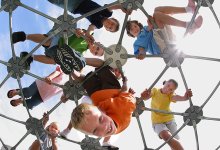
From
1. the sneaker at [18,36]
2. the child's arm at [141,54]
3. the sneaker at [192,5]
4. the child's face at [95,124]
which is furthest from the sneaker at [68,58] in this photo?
the sneaker at [192,5]

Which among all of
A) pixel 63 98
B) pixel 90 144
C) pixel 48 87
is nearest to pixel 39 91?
pixel 48 87

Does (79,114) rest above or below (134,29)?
below

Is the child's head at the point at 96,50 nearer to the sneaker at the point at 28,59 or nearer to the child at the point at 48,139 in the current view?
the sneaker at the point at 28,59

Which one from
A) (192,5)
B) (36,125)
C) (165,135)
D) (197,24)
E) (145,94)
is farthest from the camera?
(36,125)

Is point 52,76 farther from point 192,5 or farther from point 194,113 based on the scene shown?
point 192,5

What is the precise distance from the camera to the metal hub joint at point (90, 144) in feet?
37.8

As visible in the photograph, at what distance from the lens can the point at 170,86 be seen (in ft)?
35.2

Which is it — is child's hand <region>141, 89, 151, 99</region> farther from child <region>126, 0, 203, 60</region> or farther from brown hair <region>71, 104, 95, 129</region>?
brown hair <region>71, 104, 95, 129</region>

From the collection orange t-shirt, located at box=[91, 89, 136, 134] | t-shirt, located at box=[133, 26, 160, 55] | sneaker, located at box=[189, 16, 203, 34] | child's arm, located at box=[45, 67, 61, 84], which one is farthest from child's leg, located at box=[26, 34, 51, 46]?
orange t-shirt, located at box=[91, 89, 136, 134]

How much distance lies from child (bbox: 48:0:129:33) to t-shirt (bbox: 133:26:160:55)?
0.58m

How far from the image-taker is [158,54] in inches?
393

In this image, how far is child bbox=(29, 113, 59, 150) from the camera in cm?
1021

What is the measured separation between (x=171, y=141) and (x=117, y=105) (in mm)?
4314

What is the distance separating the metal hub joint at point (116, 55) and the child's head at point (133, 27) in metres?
0.45
